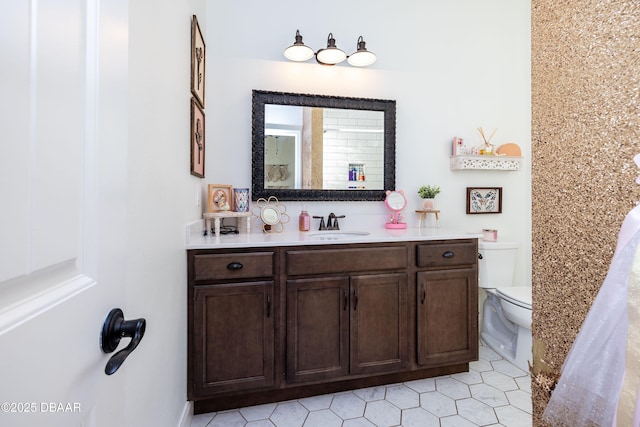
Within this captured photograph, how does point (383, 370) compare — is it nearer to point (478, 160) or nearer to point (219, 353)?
point (219, 353)

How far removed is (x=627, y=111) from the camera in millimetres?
478

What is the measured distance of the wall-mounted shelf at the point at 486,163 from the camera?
7.88 feet

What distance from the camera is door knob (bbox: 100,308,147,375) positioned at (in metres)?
0.47

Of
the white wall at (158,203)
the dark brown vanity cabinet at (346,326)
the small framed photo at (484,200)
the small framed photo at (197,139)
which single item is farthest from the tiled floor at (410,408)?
the small framed photo at (197,139)

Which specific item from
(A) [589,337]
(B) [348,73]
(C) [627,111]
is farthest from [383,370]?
(B) [348,73]

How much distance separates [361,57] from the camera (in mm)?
2178

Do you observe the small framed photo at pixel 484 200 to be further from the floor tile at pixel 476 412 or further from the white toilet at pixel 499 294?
the floor tile at pixel 476 412

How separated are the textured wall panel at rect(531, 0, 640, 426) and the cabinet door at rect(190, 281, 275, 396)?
126 cm

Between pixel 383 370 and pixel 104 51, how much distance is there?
1922 millimetres

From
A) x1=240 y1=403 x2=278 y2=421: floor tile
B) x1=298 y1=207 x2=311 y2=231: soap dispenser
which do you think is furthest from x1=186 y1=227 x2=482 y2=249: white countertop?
x1=240 y1=403 x2=278 y2=421: floor tile

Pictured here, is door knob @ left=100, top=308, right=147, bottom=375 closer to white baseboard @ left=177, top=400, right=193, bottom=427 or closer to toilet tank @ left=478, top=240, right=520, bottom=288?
white baseboard @ left=177, top=400, right=193, bottom=427

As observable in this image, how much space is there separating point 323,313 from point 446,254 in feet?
2.89

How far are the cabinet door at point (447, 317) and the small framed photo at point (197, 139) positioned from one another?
4.88 feet

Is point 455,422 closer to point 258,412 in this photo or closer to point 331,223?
point 258,412
